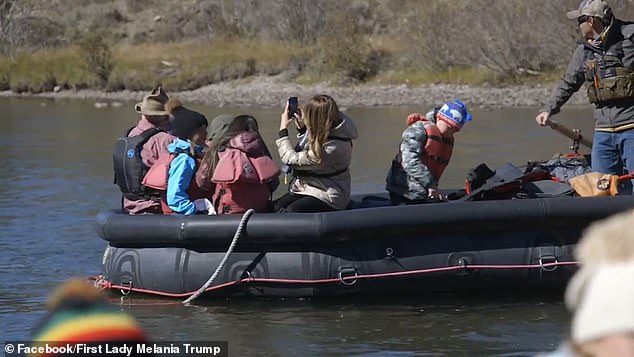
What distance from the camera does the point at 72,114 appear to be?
24.6 meters

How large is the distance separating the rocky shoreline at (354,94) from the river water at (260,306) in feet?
27.9

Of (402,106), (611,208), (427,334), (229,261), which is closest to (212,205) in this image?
(229,261)

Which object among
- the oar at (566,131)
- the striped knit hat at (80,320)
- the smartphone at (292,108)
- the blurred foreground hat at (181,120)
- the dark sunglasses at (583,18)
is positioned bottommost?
the oar at (566,131)

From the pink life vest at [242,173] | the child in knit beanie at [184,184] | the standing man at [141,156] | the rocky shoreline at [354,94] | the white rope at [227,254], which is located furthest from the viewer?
the rocky shoreline at [354,94]

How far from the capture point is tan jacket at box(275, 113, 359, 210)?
265 inches

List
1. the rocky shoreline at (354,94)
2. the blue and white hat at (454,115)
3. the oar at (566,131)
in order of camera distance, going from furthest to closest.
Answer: the rocky shoreline at (354,94) < the oar at (566,131) < the blue and white hat at (454,115)

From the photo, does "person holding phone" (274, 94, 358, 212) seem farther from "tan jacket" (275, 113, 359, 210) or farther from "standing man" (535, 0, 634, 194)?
"standing man" (535, 0, 634, 194)

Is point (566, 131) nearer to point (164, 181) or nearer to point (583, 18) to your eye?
point (583, 18)

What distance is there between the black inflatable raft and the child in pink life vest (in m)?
0.30

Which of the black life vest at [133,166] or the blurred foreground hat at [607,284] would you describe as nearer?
the blurred foreground hat at [607,284]

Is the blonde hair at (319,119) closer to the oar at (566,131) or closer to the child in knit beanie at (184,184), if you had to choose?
the child in knit beanie at (184,184)

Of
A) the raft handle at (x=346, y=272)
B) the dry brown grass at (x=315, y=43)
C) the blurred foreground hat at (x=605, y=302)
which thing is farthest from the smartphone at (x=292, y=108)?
the dry brown grass at (x=315, y=43)

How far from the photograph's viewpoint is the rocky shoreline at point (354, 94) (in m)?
23.6

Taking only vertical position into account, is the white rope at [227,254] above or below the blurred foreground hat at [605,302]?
below
